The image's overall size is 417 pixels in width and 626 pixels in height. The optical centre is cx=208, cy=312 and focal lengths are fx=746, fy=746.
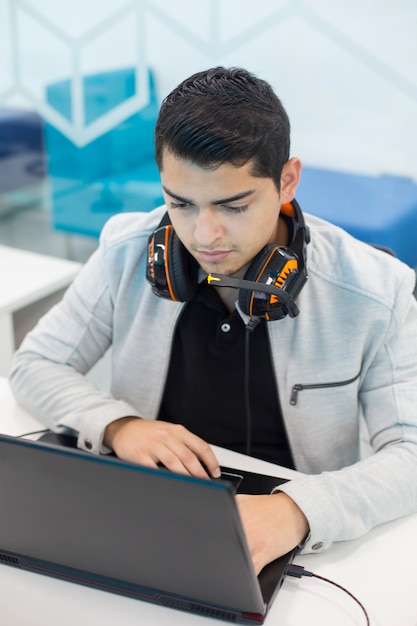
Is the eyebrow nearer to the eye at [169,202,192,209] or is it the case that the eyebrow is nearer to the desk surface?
the eye at [169,202,192,209]

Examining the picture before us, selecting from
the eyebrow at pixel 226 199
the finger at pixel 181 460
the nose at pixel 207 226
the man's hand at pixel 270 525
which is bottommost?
the man's hand at pixel 270 525

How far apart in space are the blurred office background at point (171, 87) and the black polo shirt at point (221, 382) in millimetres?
1209

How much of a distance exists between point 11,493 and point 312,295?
644 millimetres

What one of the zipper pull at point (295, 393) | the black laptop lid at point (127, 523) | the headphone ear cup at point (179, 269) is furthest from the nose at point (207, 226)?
the black laptop lid at point (127, 523)

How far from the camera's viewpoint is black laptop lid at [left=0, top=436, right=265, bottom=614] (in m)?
0.78

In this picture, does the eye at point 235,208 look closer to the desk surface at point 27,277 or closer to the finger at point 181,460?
the finger at point 181,460

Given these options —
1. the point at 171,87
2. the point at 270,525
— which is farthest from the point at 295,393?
the point at 171,87

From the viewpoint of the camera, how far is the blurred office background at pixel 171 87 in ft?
7.75

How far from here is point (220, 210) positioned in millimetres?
1151

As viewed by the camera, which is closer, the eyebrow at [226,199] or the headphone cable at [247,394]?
Answer: the eyebrow at [226,199]

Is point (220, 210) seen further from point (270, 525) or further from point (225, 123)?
point (270, 525)

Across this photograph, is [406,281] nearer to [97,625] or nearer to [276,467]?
[276,467]

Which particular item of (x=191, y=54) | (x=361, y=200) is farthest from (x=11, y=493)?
(x=191, y=54)

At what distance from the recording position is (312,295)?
131 centimetres
